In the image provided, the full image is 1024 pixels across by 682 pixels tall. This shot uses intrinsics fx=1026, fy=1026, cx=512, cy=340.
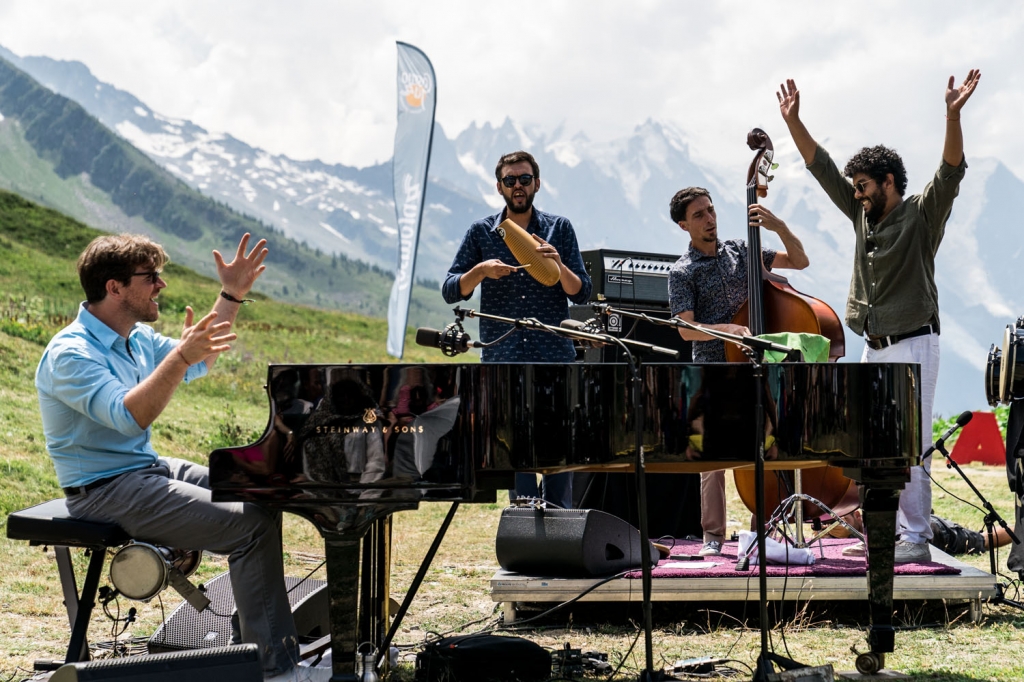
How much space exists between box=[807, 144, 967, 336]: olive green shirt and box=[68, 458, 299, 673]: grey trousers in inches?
123

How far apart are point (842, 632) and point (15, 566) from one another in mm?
4897

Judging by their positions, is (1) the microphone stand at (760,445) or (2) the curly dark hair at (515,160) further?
(2) the curly dark hair at (515,160)

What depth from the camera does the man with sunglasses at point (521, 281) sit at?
15.7ft

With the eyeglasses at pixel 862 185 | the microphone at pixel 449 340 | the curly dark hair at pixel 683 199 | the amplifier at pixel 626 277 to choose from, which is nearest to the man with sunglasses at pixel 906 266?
the eyeglasses at pixel 862 185

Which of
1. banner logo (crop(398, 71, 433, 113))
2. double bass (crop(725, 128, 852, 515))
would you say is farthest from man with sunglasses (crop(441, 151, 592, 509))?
banner logo (crop(398, 71, 433, 113))

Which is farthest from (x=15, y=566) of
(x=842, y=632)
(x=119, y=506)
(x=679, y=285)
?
(x=842, y=632)

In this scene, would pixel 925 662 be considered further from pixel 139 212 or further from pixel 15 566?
pixel 139 212

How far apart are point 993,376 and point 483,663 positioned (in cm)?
313

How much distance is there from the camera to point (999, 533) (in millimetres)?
6371

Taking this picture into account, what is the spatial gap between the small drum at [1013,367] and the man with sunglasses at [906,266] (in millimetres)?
362

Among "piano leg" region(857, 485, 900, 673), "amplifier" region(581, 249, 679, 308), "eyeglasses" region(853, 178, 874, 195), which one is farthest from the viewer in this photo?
"amplifier" region(581, 249, 679, 308)

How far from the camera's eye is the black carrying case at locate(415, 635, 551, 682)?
3.87 meters

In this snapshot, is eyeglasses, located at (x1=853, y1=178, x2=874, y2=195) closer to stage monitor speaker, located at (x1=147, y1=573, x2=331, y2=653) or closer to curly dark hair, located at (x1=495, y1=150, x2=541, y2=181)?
curly dark hair, located at (x1=495, y1=150, x2=541, y2=181)

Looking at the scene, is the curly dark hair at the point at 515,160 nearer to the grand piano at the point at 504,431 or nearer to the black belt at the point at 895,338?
the grand piano at the point at 504,431
